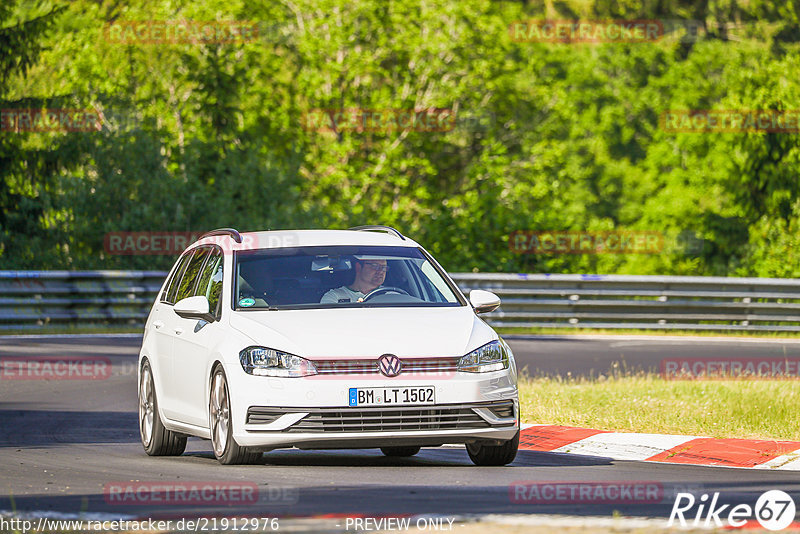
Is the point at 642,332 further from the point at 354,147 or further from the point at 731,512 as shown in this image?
the point at 731,512

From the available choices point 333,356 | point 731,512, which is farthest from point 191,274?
point 731,512

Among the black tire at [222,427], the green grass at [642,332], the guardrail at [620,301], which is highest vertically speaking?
the black tire at [222,427]

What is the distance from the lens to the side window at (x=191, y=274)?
1165 cm

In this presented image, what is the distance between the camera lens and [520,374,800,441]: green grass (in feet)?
40.7

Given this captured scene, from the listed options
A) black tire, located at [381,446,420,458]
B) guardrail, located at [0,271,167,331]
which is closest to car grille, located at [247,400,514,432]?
black tire, located at [381,446,420,458]

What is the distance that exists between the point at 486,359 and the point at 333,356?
1.06m

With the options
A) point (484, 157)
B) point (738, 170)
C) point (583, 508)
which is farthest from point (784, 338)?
point (583, 508)

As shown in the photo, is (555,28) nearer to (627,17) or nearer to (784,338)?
(627,17)

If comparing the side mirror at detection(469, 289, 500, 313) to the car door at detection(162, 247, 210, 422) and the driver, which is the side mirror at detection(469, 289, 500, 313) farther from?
the car door at detection(162, 247, 210, 422)

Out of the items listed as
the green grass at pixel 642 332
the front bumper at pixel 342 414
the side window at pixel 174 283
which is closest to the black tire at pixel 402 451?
the front bumper at pixel 342 414

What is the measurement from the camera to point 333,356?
9445 millimetres

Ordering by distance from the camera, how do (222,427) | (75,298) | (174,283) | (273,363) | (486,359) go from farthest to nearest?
(75,298) → (174,283) → (222,427) → (486,359) → (273,363)

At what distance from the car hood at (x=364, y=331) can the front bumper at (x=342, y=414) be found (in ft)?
0.59

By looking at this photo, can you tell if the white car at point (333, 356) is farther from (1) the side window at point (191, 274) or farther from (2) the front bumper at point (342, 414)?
(1) the side window at point (191, 274)
